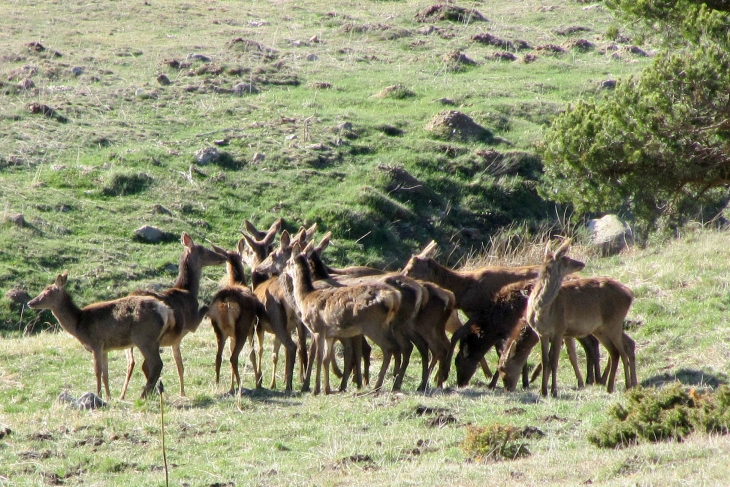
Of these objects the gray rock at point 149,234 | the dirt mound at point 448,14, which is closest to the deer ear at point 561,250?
the gray rock at point 149,234

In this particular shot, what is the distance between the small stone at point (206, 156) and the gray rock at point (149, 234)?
3526mm

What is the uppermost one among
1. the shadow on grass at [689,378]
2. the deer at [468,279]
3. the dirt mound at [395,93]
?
the deer at [468,279]

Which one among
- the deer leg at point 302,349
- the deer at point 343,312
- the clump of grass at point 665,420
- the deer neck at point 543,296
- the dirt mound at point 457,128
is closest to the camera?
the clump of grass at point 665,420

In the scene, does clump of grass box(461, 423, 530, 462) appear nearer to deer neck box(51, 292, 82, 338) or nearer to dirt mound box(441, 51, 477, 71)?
deer neck box(51, 292, 82, 338)

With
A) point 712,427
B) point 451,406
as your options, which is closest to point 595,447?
point 712,427

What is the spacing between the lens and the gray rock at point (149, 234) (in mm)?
20984

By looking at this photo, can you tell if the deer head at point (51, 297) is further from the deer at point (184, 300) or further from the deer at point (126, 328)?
the deer at point (184, 300)

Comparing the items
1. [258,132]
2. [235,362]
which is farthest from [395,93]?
[235,362]

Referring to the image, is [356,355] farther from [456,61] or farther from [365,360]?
[456,61]

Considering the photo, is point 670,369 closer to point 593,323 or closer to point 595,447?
point 593,323

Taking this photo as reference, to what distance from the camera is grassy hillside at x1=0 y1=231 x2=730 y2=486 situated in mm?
7895

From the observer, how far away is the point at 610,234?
2198cm

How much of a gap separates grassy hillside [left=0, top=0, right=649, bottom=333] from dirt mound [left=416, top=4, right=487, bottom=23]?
31.0 inches

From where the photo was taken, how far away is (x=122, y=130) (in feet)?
84.0
